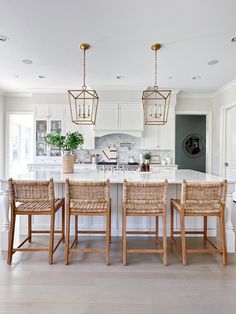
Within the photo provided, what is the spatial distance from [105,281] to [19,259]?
106cm

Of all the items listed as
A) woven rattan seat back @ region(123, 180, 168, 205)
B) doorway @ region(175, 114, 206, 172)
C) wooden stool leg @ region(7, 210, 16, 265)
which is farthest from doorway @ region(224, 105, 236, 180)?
wooden stool leg @ region(7, 210, 16, 265)

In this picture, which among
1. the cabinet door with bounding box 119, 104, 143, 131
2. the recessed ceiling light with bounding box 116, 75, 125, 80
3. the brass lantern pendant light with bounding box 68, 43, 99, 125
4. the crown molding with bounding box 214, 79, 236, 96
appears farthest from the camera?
the cabinet door with bounding box 119, 104, 143, 131

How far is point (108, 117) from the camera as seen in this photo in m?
5.56

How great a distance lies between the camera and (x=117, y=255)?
252 cm

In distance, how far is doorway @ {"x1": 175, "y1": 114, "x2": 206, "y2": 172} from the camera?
307 inches

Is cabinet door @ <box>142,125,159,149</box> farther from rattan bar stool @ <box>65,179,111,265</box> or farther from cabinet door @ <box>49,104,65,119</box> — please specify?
rattan bar stool @ <box>65,179,111,265</box>

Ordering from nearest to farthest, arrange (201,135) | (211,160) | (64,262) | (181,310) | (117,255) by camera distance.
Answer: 1. (181,310)
2. (64,262)
3. (117,255)
4. (211,160)
5. (201,135)

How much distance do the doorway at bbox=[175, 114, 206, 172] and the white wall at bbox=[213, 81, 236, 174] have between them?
1945mm

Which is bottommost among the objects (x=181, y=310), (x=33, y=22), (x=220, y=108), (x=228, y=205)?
(x=181, y=310)

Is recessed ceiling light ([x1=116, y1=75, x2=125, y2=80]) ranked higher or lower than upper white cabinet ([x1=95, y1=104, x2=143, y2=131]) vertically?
higher

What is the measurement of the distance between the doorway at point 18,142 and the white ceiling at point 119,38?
1.89m

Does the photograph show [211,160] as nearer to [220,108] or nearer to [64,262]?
[220,108]

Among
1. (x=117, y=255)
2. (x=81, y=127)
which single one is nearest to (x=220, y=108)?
(x=81, y=127)

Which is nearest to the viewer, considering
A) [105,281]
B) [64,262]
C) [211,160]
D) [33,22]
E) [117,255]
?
[105,281]
